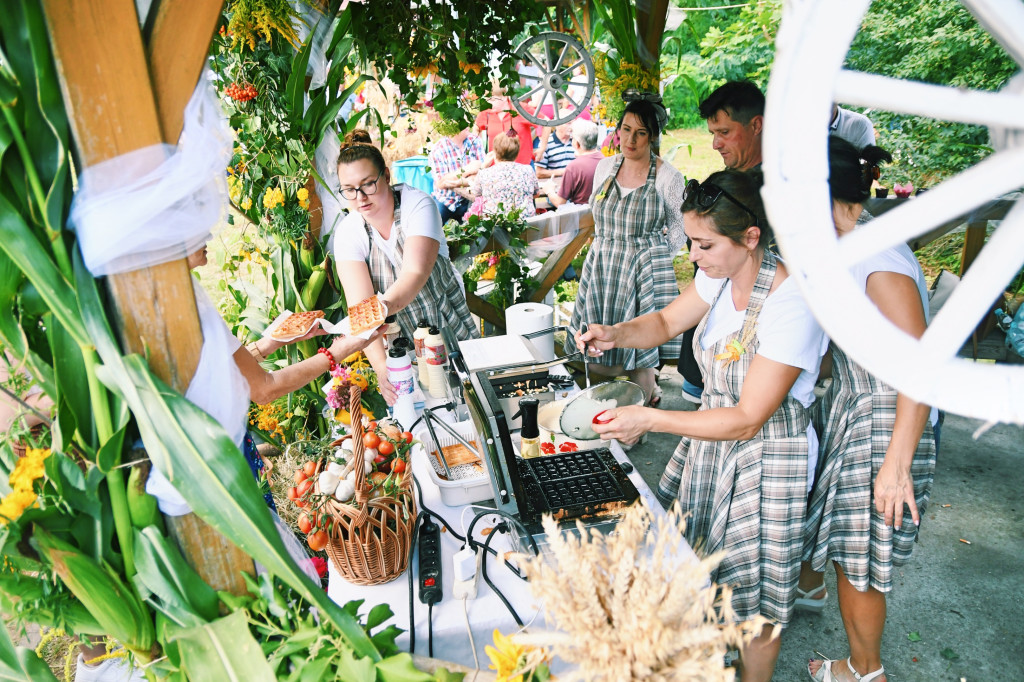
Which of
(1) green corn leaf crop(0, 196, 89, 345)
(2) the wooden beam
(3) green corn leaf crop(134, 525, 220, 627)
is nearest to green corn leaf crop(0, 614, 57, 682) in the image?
(3) green corn leaf crop(134, 525, 220, 627)

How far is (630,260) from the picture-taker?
395 cm

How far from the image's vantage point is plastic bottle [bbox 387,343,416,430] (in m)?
2.50

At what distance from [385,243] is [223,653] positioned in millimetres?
2132

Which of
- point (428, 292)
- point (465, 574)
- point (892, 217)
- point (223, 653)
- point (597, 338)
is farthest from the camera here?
point (428, 292)

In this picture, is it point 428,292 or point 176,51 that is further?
point 428,292

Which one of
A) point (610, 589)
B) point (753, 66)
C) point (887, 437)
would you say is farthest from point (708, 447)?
point (753, 66)

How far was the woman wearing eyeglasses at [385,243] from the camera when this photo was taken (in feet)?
9.32

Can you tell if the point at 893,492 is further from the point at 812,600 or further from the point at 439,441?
the point at 439,441

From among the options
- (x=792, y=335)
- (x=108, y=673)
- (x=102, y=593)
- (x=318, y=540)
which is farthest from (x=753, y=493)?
(x=108, y=673)

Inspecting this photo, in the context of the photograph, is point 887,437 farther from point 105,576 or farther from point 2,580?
point 2,580

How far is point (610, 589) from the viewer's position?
101 centimetres

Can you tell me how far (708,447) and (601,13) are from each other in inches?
133

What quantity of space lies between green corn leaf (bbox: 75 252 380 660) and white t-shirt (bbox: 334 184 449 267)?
1935mm

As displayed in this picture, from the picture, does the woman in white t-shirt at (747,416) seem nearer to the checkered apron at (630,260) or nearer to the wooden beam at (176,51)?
the wooden beam at (176,51)
